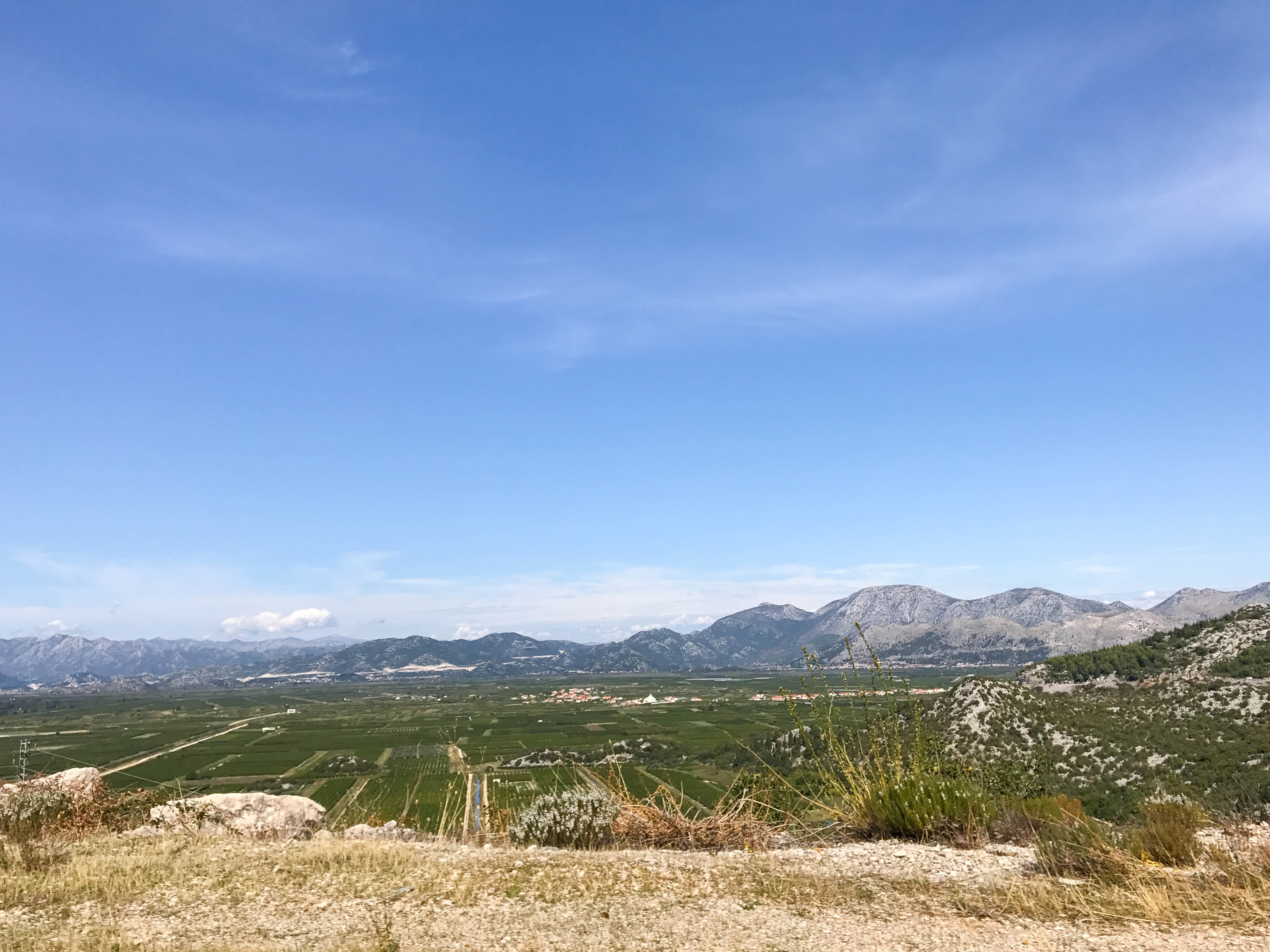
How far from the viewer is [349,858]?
29.5ft

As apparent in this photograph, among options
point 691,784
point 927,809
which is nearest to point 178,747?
point 691,784

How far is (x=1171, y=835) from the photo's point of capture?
8.32 m

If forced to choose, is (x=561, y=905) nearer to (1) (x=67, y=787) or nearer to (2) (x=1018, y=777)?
(1) (x=67, y=787)

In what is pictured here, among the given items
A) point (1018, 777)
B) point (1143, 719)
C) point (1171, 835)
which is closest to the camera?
point (1171, 835)

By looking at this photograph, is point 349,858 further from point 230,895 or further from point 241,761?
point 241,761

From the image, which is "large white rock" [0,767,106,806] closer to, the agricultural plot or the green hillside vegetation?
the agricultural plot

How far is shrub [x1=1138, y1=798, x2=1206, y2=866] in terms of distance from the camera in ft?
26.7

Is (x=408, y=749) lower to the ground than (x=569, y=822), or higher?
lower

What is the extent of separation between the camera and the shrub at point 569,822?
33.3ft

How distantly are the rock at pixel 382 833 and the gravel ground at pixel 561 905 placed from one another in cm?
231

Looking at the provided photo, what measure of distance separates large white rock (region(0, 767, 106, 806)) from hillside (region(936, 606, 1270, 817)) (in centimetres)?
2279

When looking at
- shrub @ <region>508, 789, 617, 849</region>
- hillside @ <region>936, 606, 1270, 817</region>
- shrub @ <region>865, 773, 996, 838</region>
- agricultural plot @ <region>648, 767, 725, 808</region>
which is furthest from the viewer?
agricultural plot @ <region>648, 767, 725, 808</region>

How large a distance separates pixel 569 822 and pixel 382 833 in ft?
14.2

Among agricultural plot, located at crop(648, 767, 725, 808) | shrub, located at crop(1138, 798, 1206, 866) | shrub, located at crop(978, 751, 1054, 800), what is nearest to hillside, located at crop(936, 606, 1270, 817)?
shrub, located at crop(978, 751, 1054, 800)
